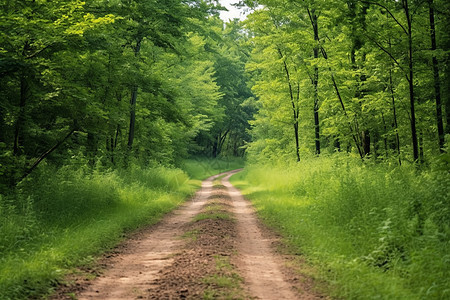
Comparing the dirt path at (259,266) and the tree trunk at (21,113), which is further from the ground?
the tree trunk at (21,113)

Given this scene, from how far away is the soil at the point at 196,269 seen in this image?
18.4 ft

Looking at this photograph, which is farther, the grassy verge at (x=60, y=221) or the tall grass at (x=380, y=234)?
the grassy verge at (x=60, y=221)

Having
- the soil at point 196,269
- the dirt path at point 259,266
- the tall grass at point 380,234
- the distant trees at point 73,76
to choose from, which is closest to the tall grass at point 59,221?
the soil at point 196,269

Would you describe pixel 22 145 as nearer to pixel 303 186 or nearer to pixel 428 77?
pixel 303 186

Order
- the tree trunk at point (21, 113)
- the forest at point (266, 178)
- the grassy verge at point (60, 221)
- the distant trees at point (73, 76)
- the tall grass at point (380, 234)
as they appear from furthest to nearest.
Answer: the tree trunk at point (21, 113), the distant trees at point (73, 76), the forest at point (266, 178), the grassy verge at point (60, 221), the tall grass at point (380, 234)

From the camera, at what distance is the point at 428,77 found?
12664mm

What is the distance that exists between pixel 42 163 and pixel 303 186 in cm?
1032

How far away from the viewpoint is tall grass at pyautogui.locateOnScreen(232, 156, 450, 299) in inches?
217

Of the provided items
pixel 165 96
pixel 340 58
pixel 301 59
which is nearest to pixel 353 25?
pixel 340 58

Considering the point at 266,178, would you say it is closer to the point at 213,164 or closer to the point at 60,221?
the point at 60,221

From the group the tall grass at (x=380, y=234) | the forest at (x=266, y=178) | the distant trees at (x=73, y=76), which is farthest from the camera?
the distant trees at (x=73, y=76)

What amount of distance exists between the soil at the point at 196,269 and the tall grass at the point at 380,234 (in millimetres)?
650

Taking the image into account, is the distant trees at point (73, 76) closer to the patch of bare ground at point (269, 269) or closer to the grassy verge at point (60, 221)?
the grassy verge at point (60, 221)

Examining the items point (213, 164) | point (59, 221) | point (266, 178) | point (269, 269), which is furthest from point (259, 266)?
point (213, 164)
